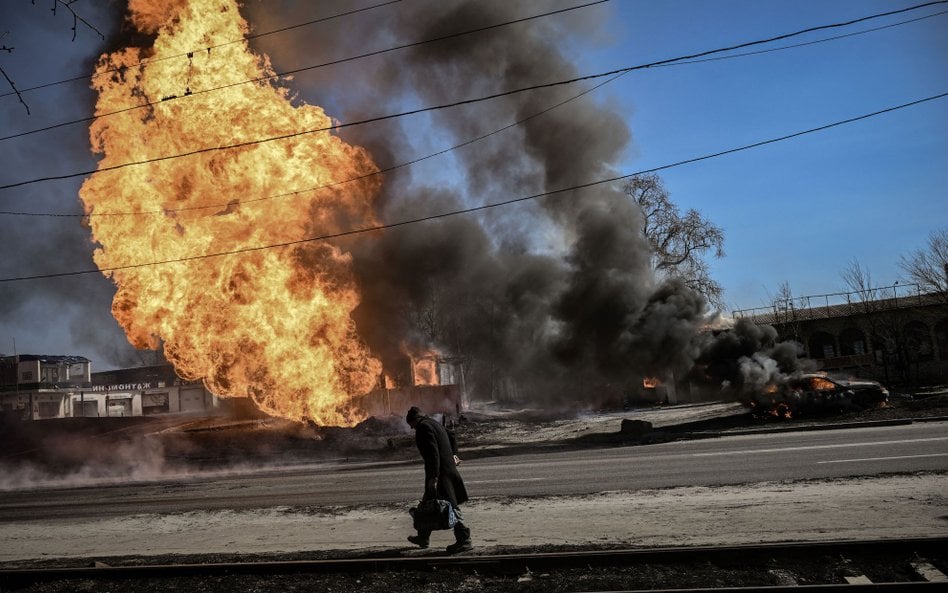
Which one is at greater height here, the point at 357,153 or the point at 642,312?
the point at 357,153

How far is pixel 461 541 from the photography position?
762 centimetres

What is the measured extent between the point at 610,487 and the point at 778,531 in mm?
4001

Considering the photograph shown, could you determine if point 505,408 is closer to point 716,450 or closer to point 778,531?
point 716,450

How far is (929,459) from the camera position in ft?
37.0

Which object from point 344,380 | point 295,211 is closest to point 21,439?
point 344,380

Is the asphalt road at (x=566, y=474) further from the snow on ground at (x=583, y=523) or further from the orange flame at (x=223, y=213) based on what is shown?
the orange flame at (x=223, y=213)

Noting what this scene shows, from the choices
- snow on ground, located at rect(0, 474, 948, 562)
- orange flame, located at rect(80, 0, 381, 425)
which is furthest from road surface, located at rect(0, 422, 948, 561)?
orange flame, located at rect(80, 0, 381, 425)

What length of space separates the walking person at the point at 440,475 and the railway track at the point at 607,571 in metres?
0.36

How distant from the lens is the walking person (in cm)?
765

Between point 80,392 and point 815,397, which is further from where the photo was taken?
point 80,392

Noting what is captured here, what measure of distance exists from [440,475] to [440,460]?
0.58 ft

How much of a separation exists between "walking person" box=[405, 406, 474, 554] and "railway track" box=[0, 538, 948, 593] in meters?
0.36

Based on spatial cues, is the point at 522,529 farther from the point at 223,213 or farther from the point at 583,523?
the point at 223,213

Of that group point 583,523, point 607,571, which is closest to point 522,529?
point 583,523
